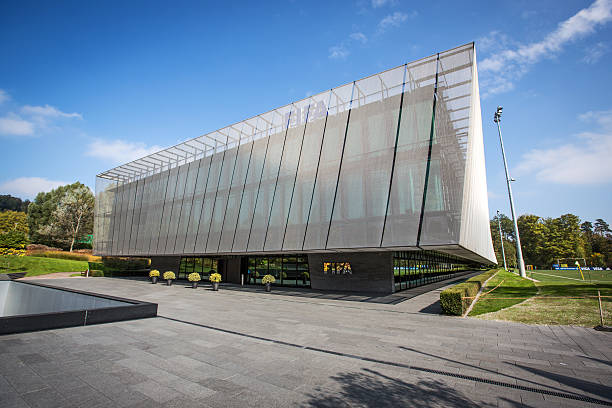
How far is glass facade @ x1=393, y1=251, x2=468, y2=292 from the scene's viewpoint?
839 inches

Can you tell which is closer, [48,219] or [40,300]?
[40,300]

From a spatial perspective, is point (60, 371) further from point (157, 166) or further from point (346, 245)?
point (157, 166)

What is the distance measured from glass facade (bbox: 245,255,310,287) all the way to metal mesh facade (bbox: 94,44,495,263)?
4.65 m

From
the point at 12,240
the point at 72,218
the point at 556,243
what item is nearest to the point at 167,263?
the point at 12,240

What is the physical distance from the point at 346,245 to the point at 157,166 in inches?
1094

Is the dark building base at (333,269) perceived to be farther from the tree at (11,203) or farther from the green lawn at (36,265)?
the tree at (11,203)

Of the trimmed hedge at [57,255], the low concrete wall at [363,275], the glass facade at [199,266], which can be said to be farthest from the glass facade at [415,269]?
the trimmed hedge at [57,255]

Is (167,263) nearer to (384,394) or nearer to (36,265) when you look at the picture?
(36,265)

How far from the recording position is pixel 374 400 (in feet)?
15.2

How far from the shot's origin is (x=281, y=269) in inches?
1024

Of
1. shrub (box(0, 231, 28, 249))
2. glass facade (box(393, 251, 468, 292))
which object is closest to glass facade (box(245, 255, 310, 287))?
glass facade (box(393, 251, 468, 292))

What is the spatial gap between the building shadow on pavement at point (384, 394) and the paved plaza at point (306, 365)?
2 cm

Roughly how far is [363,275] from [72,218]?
208ft

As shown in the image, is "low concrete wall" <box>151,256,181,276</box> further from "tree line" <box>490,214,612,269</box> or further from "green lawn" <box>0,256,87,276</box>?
"tree line" <box>490,214,612,269</box>
